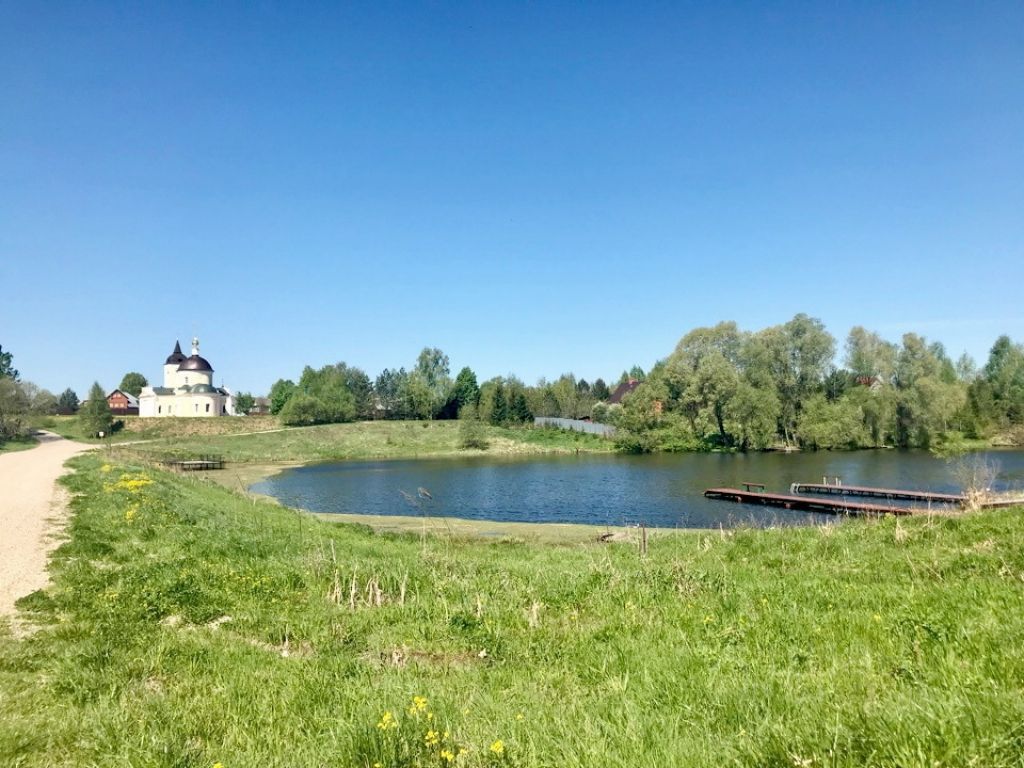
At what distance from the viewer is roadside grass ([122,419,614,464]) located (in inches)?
3157

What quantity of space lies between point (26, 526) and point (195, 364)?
108614 millimetres

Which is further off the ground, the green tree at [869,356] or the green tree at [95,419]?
the green tree at [869,356]

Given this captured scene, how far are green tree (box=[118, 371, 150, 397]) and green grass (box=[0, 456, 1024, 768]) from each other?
172 m

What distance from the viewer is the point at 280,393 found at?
144m

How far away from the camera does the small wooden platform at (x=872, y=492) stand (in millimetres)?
34250

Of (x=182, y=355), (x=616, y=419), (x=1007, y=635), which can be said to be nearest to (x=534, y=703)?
(x=1007, y=635)

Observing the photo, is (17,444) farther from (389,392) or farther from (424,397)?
(389,392)

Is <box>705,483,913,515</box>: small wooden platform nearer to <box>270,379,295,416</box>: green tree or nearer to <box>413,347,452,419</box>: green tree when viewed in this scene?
<box>413,347,452,419</box>: green tree

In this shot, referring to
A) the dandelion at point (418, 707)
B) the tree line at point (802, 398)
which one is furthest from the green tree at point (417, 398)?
the dandelion at point (418, 707)

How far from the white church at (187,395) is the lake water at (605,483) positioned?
49.1 metres

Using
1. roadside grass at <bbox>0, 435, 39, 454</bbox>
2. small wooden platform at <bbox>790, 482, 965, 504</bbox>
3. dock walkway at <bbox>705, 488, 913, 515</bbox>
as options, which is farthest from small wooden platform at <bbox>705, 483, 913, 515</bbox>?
roadside grass at <bbox>0, 435, 39, 454</bbox>

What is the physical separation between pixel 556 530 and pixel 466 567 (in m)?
15.1

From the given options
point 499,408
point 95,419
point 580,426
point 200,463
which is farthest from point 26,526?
point 499,408

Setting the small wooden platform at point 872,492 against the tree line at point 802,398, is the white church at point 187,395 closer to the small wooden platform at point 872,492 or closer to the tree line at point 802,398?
the tree line at point 802,398
